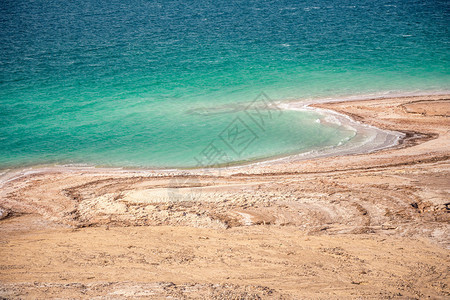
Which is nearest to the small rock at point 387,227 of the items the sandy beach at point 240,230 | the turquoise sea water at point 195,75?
the sandy beach at point 240,230

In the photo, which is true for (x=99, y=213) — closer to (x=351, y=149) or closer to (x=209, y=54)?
(x=351, y=149)

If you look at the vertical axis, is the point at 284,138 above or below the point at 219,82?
below

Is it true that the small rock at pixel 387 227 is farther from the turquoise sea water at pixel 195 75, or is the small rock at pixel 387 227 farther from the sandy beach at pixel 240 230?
the turquoise sea water at pixel 195 75

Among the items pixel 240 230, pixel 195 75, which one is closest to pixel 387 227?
pixel 240 230

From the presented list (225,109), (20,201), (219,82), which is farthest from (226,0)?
(20,201)

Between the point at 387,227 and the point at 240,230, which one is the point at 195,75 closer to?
the point at 240,230

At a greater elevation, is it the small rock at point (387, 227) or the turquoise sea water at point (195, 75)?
the turquoise sea water at point (195, 75)

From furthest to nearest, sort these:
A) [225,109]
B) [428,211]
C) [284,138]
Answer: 1. [225,109]
2. [284,138]
3. [428,211]
